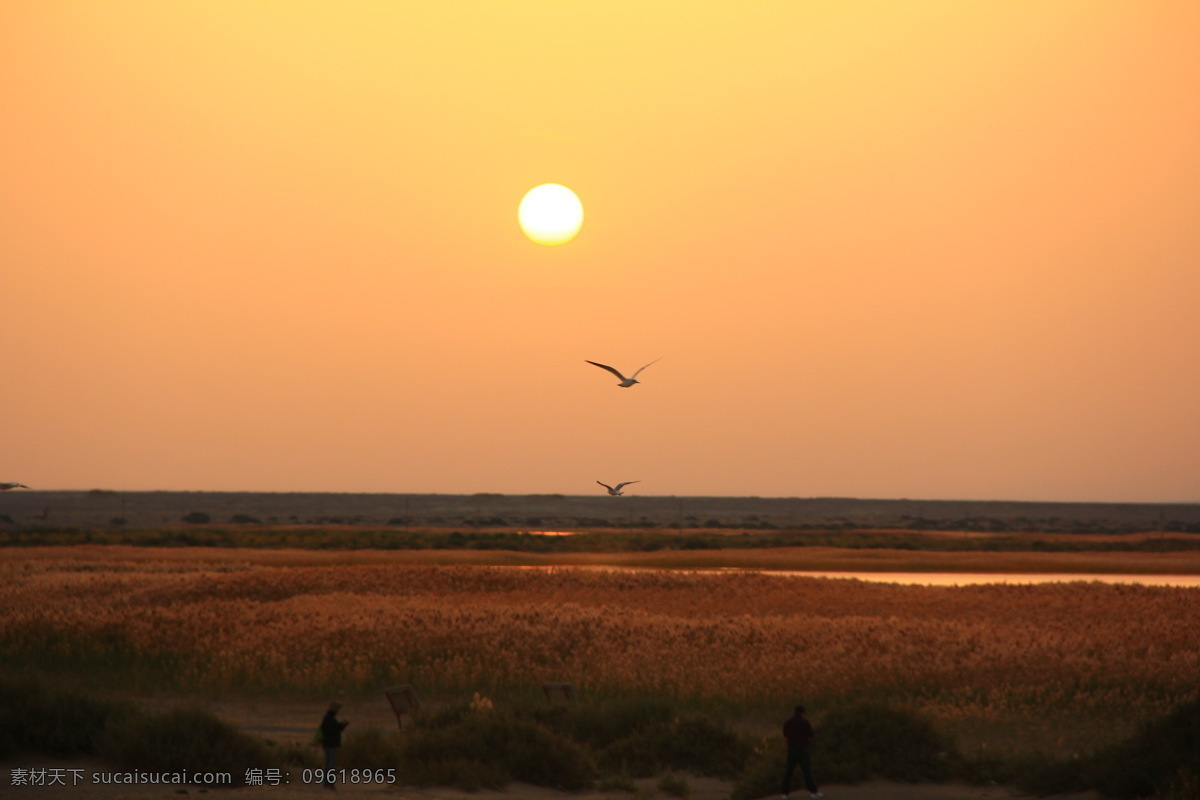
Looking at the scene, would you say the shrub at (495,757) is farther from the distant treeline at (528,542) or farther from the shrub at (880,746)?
the distant treeline at (528,542)

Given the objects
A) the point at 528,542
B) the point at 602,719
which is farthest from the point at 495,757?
the point at 528,542

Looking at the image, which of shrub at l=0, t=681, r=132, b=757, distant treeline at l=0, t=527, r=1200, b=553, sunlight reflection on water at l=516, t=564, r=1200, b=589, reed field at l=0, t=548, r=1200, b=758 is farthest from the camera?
distant treeline at l=0, t=527, r=1200, b=553

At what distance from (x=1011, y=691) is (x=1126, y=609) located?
17.0 m

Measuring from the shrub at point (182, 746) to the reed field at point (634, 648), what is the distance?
32.1 ft

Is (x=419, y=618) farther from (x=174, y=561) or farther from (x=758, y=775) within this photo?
(x=174, y=561)

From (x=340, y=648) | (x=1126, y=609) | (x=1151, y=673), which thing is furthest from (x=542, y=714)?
(x=1126, y=609)

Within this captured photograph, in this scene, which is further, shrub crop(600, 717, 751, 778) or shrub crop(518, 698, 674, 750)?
shrub crop(518, 698, 674, 750)

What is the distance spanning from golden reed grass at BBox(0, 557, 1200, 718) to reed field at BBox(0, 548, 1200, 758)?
7cm

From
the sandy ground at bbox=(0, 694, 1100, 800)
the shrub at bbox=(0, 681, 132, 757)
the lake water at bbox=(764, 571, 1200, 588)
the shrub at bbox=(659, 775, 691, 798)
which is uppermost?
the shrub at bbox=(0, 681, 132, 757)

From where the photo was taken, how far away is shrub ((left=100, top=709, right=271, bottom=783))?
17.0 m

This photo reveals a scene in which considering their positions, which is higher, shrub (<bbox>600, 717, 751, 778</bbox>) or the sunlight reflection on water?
the sunlight reflection on water

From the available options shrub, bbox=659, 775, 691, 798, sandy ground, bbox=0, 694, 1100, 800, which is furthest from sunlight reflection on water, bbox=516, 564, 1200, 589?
sandy ground, bbox=0, 694, 1100, 800

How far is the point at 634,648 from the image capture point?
30.0 metres

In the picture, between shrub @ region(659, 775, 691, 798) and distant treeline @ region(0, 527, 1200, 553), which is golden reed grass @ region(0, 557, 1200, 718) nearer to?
shrub @ region(659, 775, 691, 798)
